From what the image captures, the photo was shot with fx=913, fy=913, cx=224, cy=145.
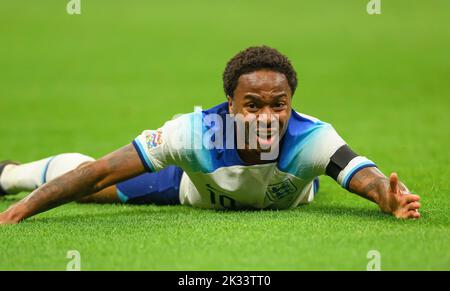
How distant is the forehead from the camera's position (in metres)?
5.32

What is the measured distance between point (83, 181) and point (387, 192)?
1829mm

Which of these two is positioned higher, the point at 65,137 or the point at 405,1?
the point at 405,1

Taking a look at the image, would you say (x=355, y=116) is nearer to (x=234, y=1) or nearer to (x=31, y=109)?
(x=31, y=109)

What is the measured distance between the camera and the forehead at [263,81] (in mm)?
5324

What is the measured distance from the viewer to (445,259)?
4.26 m

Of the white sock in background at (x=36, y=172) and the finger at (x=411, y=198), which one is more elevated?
the finger at (x=411, y=198)

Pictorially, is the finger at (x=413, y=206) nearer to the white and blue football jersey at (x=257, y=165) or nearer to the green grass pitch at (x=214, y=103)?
the green grass pitch at (x=214, y=103)

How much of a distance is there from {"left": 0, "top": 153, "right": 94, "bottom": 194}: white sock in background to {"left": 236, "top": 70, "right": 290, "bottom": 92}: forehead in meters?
1.75

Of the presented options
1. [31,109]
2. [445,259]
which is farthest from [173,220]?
[31,109]

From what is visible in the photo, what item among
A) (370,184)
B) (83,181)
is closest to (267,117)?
(370,184)

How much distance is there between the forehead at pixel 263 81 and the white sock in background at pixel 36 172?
1.75 metres

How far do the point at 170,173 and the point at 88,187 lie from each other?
3.29 feet

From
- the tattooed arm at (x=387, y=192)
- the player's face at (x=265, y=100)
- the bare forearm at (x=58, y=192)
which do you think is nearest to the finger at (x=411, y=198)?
the tattooed arm at (x=387, y=192)

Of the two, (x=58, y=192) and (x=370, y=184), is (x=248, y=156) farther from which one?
(x=58, y=192)
